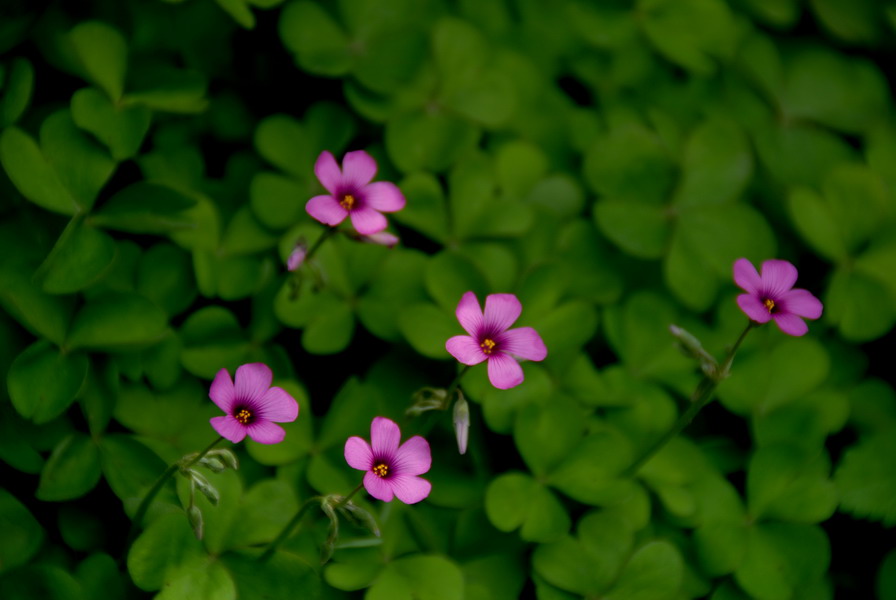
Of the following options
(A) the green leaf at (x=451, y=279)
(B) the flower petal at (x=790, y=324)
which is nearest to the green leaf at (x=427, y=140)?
(A) the green leaf at (x=451, y=279)

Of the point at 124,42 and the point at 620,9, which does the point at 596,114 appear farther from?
the point at 124,42

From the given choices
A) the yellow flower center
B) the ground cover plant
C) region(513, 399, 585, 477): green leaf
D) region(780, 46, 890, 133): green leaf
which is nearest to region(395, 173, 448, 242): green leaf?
the ground cover plant

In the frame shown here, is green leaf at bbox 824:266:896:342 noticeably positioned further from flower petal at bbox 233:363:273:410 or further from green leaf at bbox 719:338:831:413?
flower petal at bbox 233:363:273:410

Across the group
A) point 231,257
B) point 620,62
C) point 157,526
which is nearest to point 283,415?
point 157,526

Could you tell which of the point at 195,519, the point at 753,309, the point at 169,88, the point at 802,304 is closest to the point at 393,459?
the point at 195,519

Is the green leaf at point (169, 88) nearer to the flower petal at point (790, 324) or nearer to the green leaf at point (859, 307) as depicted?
the flower petal at point (790, 324)

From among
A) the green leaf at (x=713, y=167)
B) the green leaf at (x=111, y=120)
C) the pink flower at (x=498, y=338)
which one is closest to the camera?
the pink flower at (x=498, y=338)
